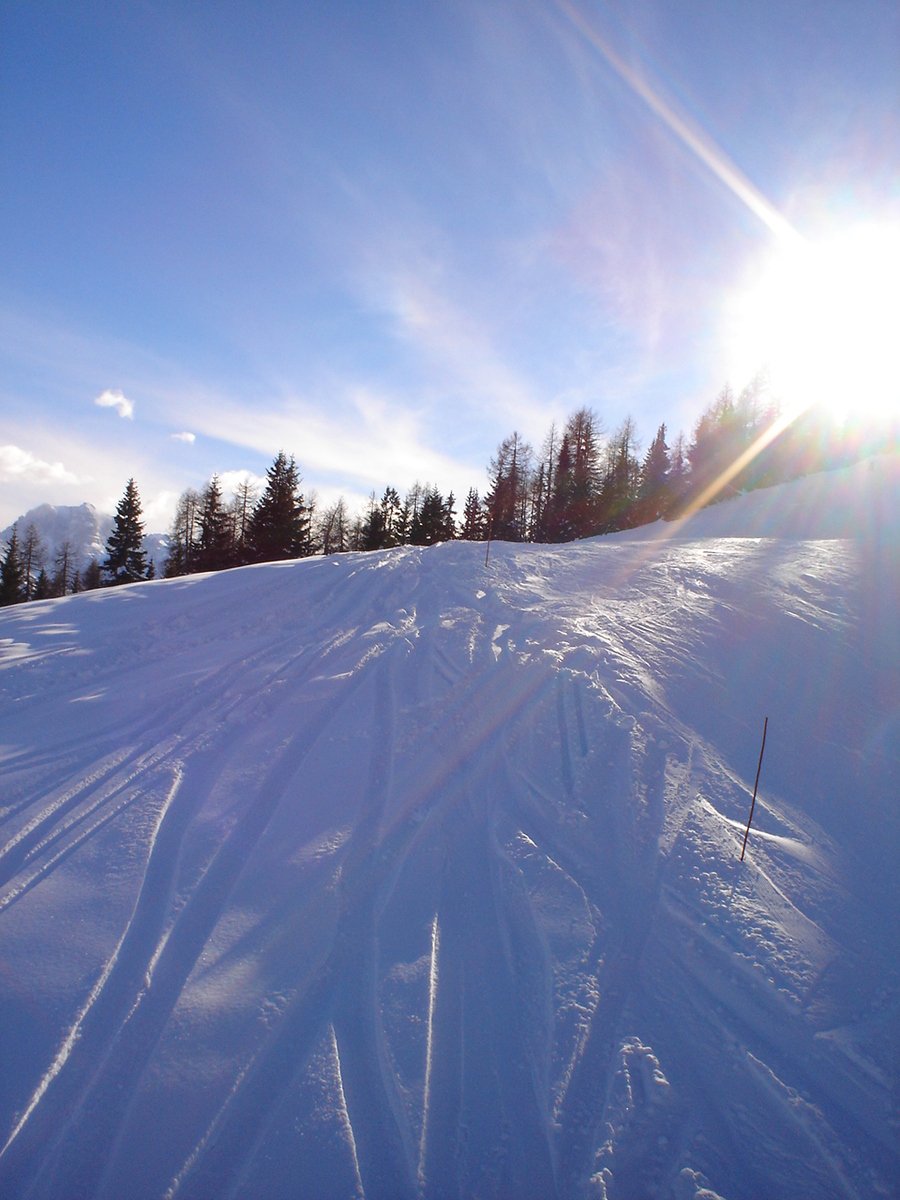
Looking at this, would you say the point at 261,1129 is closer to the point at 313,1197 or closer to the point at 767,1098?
the point at 313,1197

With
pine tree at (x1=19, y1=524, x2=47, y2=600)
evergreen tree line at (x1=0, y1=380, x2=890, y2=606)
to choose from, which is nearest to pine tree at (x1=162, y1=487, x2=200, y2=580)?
evergreen tree line at (x1=0, y1=380, x2=890, y2=606)

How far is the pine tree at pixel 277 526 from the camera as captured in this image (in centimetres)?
2898

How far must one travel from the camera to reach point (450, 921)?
12.2ft

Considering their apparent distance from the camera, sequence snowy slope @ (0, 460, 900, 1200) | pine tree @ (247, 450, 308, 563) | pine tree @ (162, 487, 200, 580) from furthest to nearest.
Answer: pine tree @ (162, 487, 200, 580), pine tree @ (247, 450, 308, 563), snowy slope @ (0, 460, 900, 1200)

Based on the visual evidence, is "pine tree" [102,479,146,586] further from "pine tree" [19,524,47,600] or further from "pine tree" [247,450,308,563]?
"pine tree" [19,524,47,600]

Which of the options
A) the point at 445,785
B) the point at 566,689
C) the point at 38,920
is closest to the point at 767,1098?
the point at 445,785

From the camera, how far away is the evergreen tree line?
2964cm

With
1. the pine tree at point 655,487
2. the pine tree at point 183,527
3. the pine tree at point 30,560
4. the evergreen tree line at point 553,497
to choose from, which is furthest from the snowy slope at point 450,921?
the pine tree at point 30,560

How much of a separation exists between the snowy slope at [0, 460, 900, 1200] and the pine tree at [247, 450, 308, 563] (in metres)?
21.9

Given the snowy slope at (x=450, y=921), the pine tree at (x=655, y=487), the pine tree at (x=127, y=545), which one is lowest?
the snowy slope at (x=450, y=921)

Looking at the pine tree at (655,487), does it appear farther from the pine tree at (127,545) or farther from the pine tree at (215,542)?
the pine tree at (127,545)

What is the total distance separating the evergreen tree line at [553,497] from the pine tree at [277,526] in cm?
6

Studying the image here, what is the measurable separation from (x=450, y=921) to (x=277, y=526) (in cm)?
2770

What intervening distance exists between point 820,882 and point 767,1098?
1967 mm
